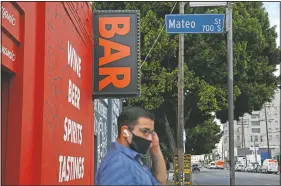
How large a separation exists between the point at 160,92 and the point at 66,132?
1386cm

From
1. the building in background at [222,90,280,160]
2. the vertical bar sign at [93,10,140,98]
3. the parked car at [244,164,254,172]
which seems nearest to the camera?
the vertical bar sign at [93,10,140,98]

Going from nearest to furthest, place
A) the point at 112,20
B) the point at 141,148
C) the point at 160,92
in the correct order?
the point at 141,148, the point at 112,20, the point at 160,92

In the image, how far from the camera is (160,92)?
1909 centimetres

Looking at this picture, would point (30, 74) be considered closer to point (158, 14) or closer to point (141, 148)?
point (141, 148)

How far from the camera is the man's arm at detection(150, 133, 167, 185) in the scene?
10.9 ft

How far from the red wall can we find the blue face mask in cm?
118

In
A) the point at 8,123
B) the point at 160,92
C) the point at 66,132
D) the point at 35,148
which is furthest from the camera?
the point at 160,92

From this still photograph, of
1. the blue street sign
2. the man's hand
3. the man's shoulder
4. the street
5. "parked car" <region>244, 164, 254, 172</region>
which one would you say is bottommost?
"parked car" <region>244, 164, 254, 172</region>

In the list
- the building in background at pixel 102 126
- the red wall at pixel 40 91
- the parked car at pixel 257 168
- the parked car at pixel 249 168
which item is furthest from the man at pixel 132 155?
the parked car at pixel 249 168

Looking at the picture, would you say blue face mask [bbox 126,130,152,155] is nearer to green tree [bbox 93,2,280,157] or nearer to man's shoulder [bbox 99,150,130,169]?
man's shoulder [bbox 99,150,130,169]

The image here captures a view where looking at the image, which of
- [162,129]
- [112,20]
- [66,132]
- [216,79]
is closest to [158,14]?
[216,79]

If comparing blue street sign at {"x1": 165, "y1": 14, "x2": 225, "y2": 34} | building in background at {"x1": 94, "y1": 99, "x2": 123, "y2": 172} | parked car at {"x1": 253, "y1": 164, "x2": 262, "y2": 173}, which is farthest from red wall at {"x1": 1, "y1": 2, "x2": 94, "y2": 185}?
parked car at {"x1": 253, "y1": 164, "x2": 262, "y2": 173}

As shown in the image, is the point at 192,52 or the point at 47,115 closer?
the point at 47,115

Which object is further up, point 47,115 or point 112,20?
point 112,20
